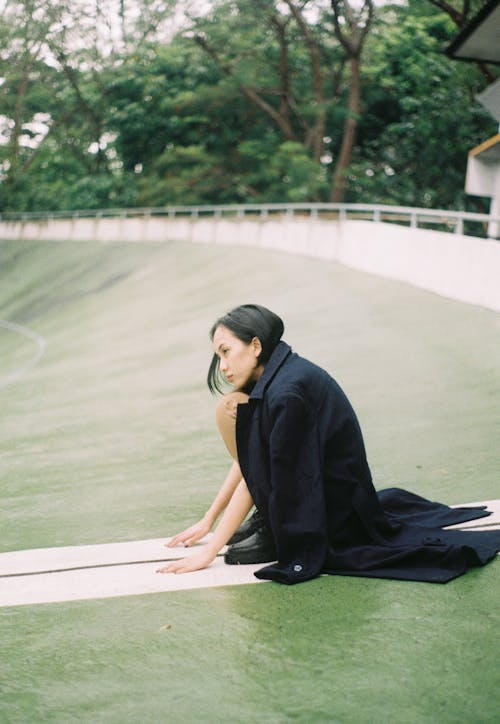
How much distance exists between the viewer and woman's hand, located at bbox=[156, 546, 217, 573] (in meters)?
4.39

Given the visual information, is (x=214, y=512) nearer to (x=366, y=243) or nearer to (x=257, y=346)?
(x=257, y=346)

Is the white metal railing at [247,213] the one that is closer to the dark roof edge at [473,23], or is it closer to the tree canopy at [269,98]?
the tree canopy at [269,98]

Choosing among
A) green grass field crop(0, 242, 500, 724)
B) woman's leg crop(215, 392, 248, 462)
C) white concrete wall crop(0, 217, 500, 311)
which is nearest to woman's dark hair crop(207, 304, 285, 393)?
woman's leg crop(215, 392, 248, 462)

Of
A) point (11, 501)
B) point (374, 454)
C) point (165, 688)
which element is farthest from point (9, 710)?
point (374, 454)

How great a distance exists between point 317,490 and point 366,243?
709 inches

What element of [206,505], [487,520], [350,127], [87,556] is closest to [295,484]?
[487,520]

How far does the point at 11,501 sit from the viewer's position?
707 cm

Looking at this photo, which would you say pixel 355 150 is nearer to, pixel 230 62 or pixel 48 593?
pixel 230 62

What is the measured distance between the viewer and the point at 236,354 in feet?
14.2

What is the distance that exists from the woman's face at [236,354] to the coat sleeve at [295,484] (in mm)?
354

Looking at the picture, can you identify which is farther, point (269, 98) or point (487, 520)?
point (269, 98)

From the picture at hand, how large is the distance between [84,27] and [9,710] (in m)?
56.9

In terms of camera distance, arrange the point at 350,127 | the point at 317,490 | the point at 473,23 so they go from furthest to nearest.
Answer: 1. the point at 350,127
2. the point at 473,23
3. the point at 317,490

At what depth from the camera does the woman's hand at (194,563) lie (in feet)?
14.4
